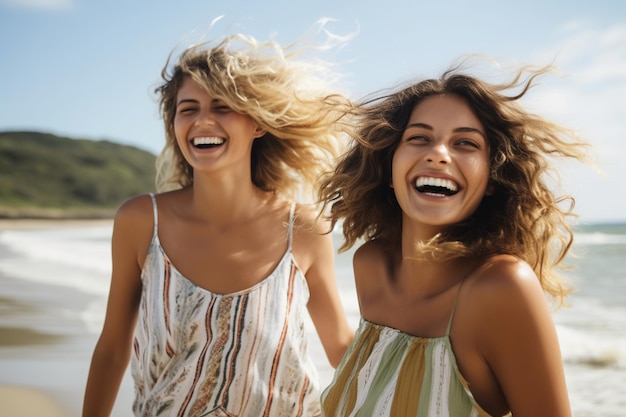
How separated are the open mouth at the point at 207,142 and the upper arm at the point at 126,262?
1.13ft

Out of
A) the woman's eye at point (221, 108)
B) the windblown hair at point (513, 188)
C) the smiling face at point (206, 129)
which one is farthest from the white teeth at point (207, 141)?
the windblown hair at point (513, 188)

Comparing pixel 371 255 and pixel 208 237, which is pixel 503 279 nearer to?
pixel 371 255

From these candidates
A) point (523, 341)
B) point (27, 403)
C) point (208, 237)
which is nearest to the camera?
point (523, 341)

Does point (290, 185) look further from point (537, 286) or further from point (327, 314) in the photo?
point (537, 286)

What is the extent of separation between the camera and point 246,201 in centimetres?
318

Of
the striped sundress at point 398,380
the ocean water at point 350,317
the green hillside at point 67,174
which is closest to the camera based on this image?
the striped sundress at point 398,380

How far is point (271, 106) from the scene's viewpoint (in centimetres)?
318

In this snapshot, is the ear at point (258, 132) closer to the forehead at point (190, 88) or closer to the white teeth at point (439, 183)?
the forehead at point (190, 88)

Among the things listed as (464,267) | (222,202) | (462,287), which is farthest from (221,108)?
(462,287)

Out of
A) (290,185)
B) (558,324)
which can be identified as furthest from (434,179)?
(558,324)

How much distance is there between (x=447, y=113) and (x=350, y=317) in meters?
7.66

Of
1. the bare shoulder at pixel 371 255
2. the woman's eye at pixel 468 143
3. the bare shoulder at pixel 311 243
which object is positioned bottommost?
the bare shoulder at pixel 371 255

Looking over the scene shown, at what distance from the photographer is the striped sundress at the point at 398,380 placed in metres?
1.82

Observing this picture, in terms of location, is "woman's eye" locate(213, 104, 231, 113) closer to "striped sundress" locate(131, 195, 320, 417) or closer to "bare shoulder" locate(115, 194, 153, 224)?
"bare shoulder" locate(115, 194, 153, 224)
